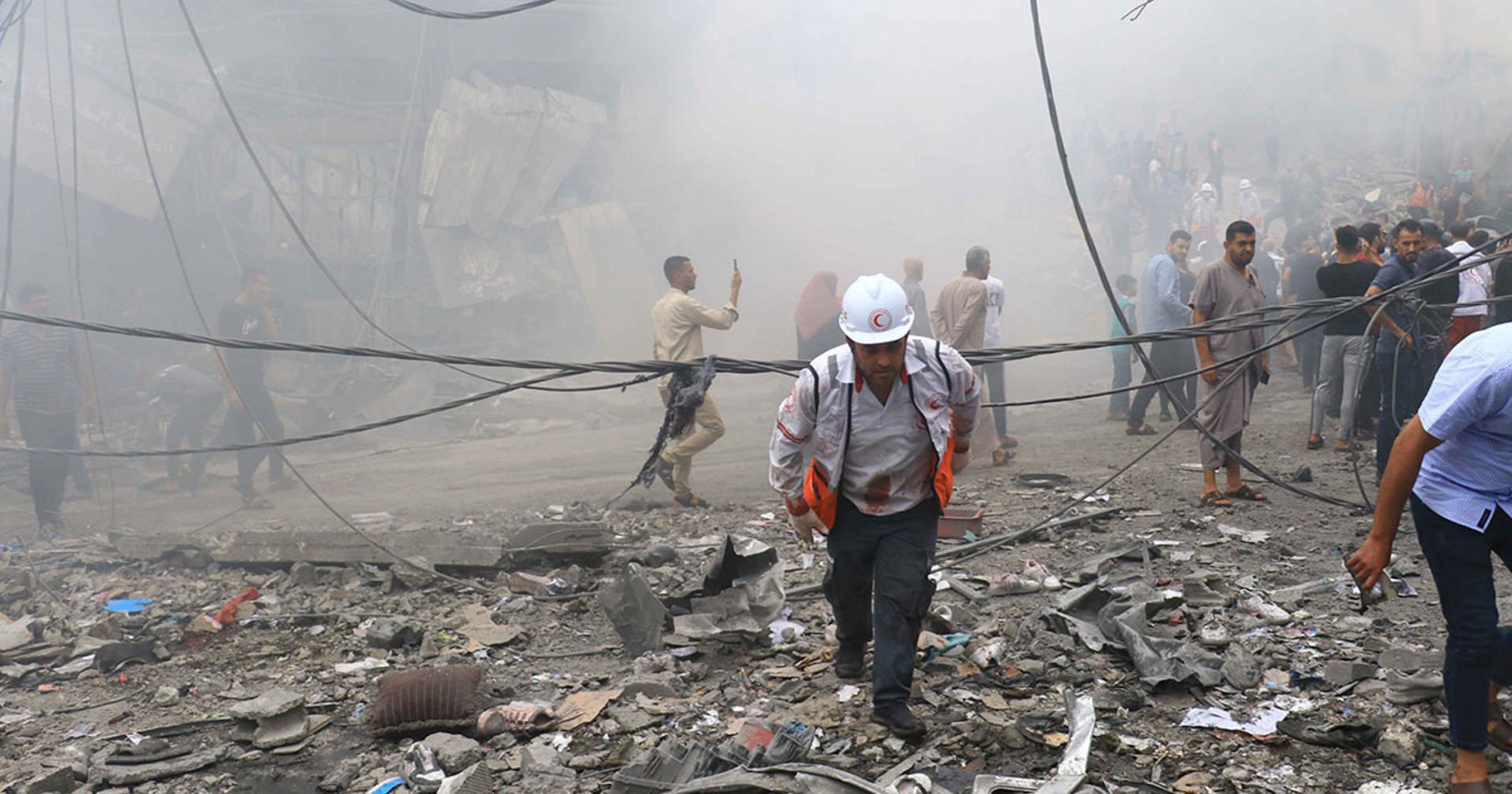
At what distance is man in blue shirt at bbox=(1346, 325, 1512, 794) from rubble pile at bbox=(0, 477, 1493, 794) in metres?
0.38

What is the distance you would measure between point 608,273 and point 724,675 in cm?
1263

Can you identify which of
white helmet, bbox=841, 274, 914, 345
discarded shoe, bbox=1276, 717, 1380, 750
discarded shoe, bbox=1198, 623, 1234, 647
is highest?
white helmet, bbox=841, 274, 914, 345

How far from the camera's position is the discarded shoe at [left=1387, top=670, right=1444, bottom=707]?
3439 millimetres

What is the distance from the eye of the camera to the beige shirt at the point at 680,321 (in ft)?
24.2

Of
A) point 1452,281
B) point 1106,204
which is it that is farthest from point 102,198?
point 1106,204

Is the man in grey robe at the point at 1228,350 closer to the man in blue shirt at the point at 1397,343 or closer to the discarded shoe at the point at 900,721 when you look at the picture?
the man in blue shirt at the point at 1397,343

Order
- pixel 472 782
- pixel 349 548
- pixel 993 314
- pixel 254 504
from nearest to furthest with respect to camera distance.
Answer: pixel 472 782, pixel 349 548, pixel 993 314, pixel 254 504

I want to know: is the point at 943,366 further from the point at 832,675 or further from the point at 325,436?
the point at 325,436

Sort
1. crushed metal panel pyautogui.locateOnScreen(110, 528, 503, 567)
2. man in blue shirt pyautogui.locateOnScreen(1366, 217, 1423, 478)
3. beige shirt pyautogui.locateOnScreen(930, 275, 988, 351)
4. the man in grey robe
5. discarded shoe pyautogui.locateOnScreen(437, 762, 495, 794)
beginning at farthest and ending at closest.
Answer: beige shirt pyautogui.locateOnScreen(930, 275, 988, 351) → man in blue shirt pyautogui.locateOnScreen(1366, 217, 1423, 478) → the man in grey robe → crushed metal panel pyautogui.locateOnScreen(110, 528, 503, 567) → discarded shoe pyautogui.locateOnScreen(437, 762, 495, 794)

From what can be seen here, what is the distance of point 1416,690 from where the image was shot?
11.4 ft

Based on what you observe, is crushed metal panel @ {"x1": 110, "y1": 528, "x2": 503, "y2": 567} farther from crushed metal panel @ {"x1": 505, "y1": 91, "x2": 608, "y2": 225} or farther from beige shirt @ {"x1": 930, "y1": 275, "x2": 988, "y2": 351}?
crushed metal panel @ {"x1": 505, "y1": 91, "x2": 608, "y2": 225}

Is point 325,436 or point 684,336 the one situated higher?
point 684,336

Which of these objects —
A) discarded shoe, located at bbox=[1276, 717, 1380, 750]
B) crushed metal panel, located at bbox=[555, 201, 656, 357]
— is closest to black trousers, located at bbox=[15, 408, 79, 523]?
discarded shoe, located at bbox=[1276, 717, 1380, 750]

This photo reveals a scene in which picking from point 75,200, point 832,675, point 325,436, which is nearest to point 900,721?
point 832,675
